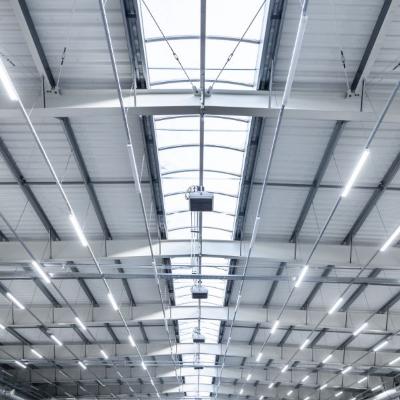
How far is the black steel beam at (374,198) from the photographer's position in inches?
635

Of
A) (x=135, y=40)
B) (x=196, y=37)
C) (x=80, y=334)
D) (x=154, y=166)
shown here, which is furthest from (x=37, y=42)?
(x=80, y=334)

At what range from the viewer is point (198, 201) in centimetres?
1452

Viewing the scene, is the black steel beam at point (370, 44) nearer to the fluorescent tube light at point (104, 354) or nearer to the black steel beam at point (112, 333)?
the black steel beam at point (112, 333)

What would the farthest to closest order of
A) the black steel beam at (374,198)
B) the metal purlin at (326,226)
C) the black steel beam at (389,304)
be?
the black steel beam at (389,304) → the black steel beam at (374,198) → the metal purlin at (326,226)

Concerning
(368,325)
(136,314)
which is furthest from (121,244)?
(368,325)

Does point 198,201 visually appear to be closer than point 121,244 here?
Yes

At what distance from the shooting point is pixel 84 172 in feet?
55.2

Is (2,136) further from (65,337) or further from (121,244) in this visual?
(65,337)

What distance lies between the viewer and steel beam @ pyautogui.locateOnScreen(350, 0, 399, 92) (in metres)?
10.9

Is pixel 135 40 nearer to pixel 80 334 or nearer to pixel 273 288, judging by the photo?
pixel 273 288

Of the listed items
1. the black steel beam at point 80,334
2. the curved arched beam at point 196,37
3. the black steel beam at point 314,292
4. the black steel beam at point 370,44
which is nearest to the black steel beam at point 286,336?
the black steel beam at point 314,292

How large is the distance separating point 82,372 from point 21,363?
29.2 ft

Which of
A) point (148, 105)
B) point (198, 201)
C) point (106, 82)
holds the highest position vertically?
point (106, 82)

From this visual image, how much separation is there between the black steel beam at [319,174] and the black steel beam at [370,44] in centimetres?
160
